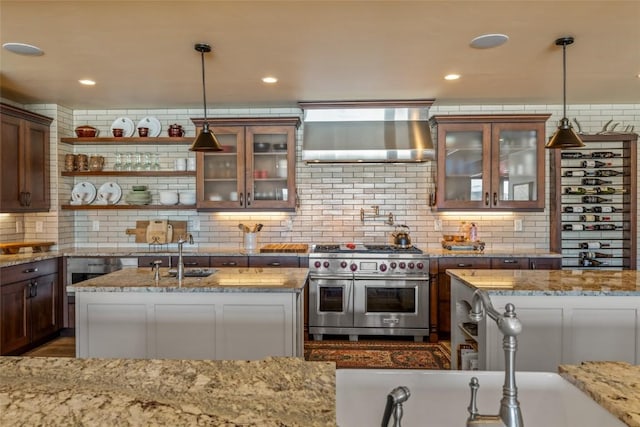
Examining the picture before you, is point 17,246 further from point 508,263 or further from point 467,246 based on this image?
point 508,263

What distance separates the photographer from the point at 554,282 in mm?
2557

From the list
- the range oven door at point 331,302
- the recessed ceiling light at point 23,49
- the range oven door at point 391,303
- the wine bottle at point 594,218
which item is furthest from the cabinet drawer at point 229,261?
the wine bottle at point 594,218

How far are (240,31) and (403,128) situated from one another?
232 centimetres

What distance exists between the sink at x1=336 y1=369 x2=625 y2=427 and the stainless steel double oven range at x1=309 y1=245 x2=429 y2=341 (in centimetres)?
293

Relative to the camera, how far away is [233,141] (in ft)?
15.3

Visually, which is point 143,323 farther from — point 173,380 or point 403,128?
point 403,128

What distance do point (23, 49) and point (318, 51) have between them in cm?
217

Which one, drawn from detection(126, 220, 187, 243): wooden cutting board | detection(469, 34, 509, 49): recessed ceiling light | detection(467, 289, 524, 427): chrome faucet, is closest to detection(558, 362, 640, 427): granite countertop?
detection(467, 289, 524, 427): chrome faucet

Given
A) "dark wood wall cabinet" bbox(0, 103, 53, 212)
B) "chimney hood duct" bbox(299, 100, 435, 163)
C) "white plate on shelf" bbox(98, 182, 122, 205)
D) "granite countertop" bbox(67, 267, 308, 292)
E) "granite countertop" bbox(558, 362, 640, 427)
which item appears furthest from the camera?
"white plate on shelf" bbox(98, 182, 122, 205)

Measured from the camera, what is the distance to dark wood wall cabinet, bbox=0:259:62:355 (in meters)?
3.60

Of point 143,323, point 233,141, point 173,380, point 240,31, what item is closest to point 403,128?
point 233,141

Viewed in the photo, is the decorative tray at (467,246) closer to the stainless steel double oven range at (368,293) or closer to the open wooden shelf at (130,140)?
the stainless steel double oven range at (368,293)

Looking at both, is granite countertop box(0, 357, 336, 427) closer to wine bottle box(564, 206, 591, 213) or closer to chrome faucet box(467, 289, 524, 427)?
chrome faucet box(467, 289, 524, 427)

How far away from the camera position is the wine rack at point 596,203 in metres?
4.68
